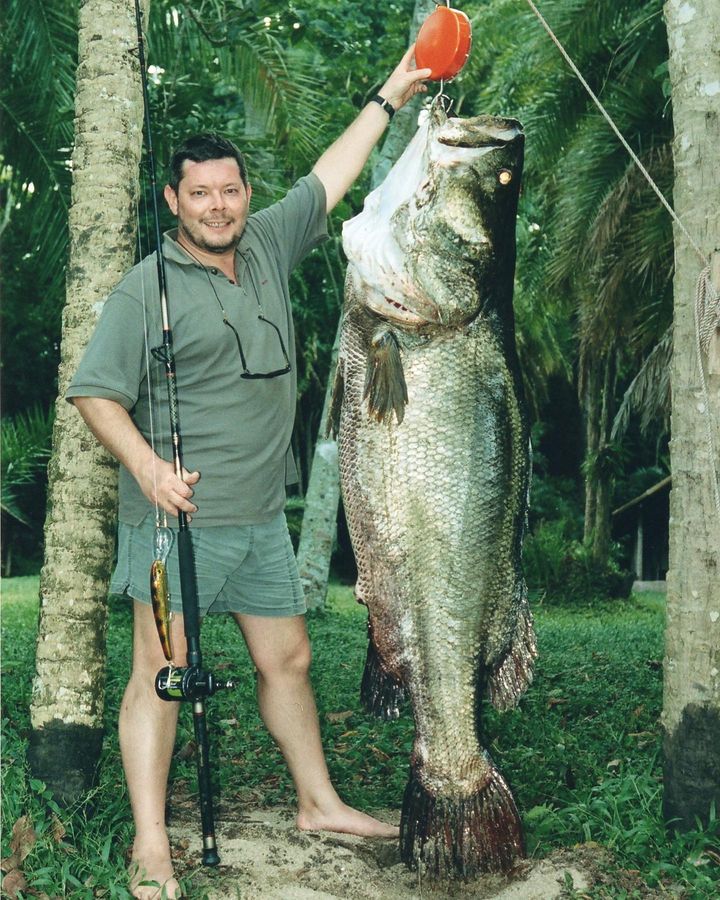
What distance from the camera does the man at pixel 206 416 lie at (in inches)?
136

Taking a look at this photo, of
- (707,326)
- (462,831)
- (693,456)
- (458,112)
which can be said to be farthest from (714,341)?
(458,112)

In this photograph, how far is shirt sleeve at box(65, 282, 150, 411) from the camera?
3.37 meters

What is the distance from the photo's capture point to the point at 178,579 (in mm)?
3637

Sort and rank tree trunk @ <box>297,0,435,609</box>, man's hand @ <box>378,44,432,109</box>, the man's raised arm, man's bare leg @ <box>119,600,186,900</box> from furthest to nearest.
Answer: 1. tree trunk @ <box>297,0,435,609</box>
2. the man's raised arm
3. man's hand @ <box>378,44,432,109</box>
4. man's bare leg @ <box>119,600,186,900</box>

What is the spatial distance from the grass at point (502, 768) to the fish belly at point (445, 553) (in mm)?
669

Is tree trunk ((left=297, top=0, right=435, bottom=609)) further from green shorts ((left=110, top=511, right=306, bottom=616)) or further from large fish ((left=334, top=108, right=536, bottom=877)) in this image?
large fish ((left=334, top=108, right=536, bottom=877))

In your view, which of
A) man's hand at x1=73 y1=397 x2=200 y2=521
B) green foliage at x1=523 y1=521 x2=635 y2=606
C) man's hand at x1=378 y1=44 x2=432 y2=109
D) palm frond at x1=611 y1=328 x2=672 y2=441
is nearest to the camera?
man's hand at x1=73 y1=397 x2=200 y2=521

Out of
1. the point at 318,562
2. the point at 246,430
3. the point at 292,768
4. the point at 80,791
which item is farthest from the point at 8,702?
the point at 318,562

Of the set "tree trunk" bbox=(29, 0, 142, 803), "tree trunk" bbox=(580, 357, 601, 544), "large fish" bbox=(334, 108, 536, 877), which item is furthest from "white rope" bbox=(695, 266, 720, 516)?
"tree trunk" bbox=(580, 357, 601, 544)

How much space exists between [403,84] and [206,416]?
1.26m

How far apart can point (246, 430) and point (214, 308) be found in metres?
0.41

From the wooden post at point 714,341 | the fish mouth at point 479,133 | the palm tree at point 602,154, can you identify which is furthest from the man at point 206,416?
the palm tree at point 602,154

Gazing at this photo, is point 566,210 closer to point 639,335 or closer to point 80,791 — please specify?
point 639,335

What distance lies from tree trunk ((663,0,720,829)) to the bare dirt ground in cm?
48
